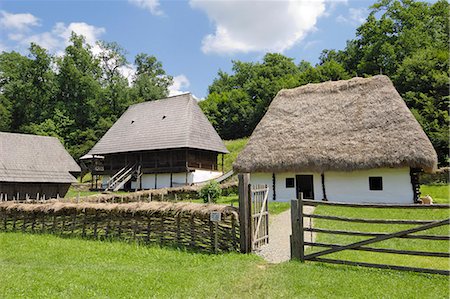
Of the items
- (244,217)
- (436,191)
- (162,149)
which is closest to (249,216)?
(244,217)

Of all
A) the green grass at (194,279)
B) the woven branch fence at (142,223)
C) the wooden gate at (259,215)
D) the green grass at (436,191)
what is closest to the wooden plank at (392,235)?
the green grass at (194,279)

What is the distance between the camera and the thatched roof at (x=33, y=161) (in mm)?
24622

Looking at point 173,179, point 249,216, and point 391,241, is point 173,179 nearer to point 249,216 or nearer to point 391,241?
point 249,216

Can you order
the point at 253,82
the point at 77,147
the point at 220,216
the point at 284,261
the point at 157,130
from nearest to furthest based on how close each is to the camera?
the point at 284,261
the point at 220,216
the point at 157,130
the point at 77,147
the point at 253,82

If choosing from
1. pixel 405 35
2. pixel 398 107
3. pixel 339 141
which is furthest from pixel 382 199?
pixel 405 35

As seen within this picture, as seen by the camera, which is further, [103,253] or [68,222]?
[68,222]

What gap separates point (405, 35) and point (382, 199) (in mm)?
30532

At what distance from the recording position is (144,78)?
184ft

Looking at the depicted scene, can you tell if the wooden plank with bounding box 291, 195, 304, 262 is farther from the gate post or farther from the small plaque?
the small plaque

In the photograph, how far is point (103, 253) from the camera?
8906mm

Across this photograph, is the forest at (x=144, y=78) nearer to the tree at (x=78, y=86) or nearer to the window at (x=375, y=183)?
the tree at (x=78, y=86)

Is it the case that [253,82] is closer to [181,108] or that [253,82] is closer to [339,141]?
[181,108]

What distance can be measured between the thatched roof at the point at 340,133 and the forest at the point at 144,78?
1748 centimetres

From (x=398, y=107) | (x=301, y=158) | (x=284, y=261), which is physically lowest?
(x=284, y=261)
